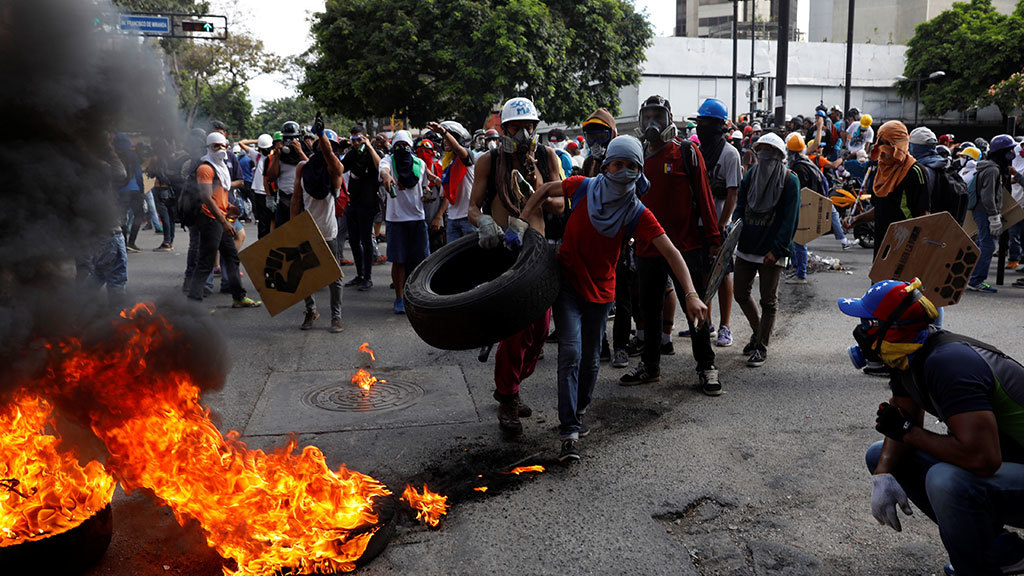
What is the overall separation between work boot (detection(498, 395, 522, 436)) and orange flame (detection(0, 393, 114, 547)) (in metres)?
2.41

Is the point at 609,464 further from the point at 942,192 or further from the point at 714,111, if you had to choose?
the point at 942,192

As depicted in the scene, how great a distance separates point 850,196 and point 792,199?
909 cm

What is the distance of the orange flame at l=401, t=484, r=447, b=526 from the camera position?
12.9 ft

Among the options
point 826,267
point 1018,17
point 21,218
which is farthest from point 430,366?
point 1018,17

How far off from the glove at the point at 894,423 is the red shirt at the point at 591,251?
6.23ft

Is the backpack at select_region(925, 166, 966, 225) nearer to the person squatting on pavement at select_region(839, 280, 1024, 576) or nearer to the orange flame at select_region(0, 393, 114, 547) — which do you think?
the person squatting on pavement at select_region(839, 280, 1024, 576)

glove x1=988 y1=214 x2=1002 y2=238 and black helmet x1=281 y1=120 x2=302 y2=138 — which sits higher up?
black helmet x1=281 y1=120 x2=302 y2=138

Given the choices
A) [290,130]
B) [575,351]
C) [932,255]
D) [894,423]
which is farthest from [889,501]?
[290,130]

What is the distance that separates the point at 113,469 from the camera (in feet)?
11.6

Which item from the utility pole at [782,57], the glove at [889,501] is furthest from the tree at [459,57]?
the glove at [889,501]

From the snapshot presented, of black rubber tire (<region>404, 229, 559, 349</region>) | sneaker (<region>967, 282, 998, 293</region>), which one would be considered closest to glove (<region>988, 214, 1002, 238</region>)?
sneaker (<region>967, 282, 998, 293</region>)

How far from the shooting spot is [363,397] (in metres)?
6.03

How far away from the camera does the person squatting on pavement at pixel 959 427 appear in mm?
2885

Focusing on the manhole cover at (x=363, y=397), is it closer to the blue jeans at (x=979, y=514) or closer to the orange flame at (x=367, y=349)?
the orange flame at (x=367, y=349)
